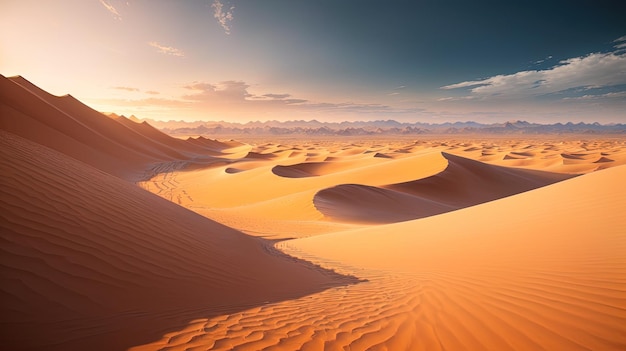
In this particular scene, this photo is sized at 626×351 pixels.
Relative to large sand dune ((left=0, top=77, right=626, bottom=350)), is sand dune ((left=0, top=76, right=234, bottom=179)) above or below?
above

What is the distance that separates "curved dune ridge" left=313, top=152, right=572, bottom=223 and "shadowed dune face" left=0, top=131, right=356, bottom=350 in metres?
8.17

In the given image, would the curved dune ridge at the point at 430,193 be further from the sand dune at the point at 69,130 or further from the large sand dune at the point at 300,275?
the sand dune at the point at 69,130

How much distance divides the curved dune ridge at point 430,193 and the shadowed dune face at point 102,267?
26.8 ft

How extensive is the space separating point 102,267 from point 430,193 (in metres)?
18.1

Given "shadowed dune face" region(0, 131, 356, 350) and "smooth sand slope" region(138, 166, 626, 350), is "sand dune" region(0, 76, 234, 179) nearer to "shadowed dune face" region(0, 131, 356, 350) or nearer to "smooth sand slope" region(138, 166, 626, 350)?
"shadowed dune face" region(0, 131, 356, 350)

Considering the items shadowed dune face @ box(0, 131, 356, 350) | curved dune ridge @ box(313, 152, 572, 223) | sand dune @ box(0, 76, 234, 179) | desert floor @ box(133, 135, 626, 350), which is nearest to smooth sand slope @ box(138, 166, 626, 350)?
desert floor @ box(133, 135, 626, 350)

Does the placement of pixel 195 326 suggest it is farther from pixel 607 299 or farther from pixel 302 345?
→ pixel 607 299

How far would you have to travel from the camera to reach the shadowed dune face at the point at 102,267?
2672mm

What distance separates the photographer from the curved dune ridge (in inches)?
560

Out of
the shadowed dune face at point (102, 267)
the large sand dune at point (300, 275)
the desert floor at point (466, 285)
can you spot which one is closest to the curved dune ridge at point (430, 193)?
the desert floor at point (466, 285)

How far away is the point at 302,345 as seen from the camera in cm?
272

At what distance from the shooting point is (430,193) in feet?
61.5

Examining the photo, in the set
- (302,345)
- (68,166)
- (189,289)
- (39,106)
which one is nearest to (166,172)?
(39,106)

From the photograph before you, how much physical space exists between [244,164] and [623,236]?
102ft
